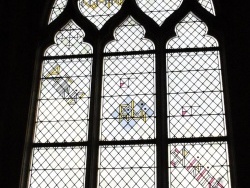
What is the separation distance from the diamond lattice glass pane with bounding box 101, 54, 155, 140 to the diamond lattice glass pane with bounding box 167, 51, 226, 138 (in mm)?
217

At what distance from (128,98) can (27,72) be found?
3.81 ft

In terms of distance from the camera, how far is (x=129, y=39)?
253 inches

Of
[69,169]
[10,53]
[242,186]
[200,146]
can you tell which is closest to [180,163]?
[200,146]

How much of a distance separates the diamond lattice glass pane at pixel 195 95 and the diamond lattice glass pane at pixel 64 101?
3.00 feet

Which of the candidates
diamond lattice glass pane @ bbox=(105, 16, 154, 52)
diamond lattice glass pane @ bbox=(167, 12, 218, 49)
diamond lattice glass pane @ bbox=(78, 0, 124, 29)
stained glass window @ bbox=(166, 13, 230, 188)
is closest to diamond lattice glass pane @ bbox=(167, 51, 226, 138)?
stained glass window @ bbox=(166, 13, 230, 188)

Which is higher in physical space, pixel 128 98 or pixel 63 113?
pixel 128 98

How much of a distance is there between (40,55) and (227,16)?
2.14 m

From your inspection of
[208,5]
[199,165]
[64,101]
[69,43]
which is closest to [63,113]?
[64,101]

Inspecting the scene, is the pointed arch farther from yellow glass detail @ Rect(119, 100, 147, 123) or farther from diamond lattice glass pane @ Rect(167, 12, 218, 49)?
diamond lattice glass pane @ Rect(167, 12, 218, 49)

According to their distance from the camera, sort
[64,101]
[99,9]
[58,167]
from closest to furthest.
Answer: [58,167]
[64,101]
[99,9]

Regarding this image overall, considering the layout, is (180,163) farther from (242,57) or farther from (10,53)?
(10,53)

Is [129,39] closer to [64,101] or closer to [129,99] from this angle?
[129,99]

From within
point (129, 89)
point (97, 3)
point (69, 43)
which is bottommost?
point (129, 89)

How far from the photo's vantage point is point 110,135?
5.87 m
